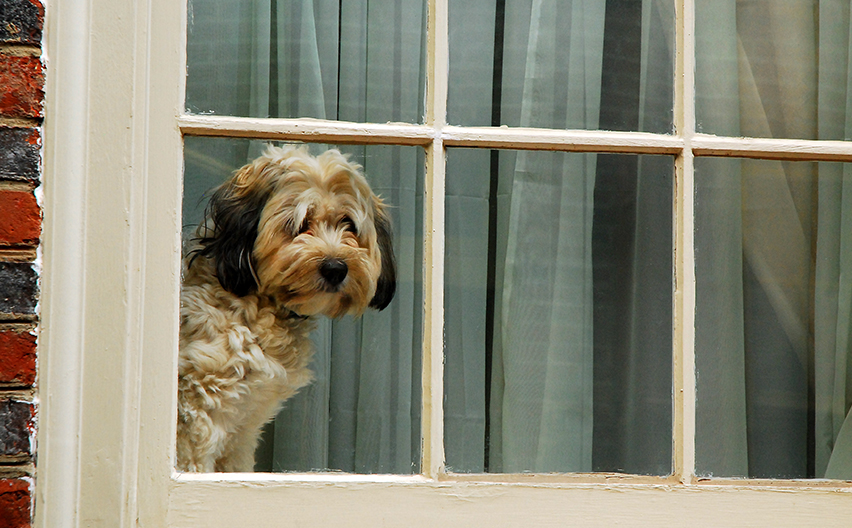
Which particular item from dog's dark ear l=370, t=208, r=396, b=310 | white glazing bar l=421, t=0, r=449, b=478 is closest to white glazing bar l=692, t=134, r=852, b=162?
white glazing bar l=421, t=0, r=449, b=478

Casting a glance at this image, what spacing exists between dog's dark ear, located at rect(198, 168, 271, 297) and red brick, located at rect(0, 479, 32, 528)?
1.66 ft

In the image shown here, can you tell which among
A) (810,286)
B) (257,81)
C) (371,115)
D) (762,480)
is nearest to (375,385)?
Answer: (371,115)

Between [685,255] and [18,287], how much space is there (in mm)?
1176

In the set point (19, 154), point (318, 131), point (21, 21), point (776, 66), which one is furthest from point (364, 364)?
point (776, 66)

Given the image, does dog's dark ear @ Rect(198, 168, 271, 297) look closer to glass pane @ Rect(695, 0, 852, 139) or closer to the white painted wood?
the white painted wood

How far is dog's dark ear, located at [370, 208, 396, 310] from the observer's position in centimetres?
146

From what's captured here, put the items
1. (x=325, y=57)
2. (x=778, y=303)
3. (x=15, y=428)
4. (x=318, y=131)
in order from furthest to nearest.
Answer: (x=778, y=303)
(x=325, y=57)
(x=318, y=131)
(x=15, y=428)

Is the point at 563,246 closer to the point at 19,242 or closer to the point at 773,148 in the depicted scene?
the point at 773,148

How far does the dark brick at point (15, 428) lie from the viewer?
1.13m

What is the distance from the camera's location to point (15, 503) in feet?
3.71

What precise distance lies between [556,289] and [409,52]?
578 mm

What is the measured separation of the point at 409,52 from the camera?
4.80 ft

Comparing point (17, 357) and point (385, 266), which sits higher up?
point (385, 266)

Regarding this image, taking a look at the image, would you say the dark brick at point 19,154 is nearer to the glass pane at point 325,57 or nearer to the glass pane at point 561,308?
the glass pane at point 325,57
